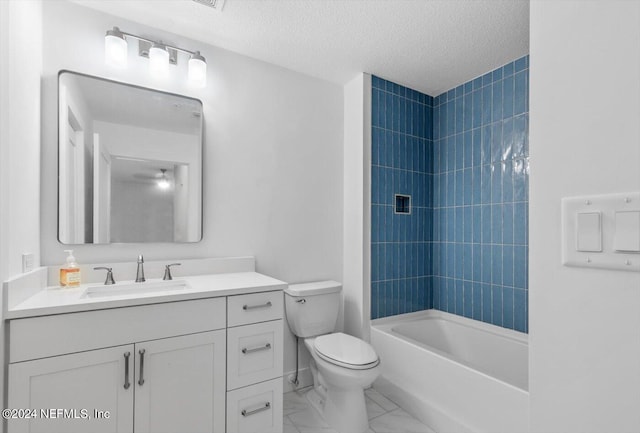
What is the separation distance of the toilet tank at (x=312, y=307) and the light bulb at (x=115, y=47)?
5.45 feet

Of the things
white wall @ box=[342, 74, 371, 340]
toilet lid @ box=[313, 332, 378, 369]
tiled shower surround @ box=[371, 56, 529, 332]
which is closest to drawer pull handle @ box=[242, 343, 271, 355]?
toilet lid @ box=[313, 332, 378, 369]

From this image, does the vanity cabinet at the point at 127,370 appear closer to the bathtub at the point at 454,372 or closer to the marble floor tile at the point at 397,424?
the marble floor tile at the point at 397,424

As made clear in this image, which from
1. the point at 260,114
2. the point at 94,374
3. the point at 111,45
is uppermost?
the point at 111,45

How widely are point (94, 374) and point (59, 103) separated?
1.33 metres

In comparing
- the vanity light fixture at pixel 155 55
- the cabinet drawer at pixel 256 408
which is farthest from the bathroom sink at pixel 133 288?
the vanity light fixture at pixel 155 55

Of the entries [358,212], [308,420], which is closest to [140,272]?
[308,420]

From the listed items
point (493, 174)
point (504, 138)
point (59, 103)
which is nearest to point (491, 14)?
point (504, 138)

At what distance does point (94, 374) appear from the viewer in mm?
1253

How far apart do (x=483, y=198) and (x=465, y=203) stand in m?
0.16

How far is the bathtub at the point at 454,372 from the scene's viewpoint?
5.27 feet

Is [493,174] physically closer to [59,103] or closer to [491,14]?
[491,14]

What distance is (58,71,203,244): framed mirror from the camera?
165 cm

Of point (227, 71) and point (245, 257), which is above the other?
point (227, 71)

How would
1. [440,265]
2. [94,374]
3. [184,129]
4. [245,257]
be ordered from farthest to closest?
[440,265] < [245,257] < [184,129] < [94,374]
